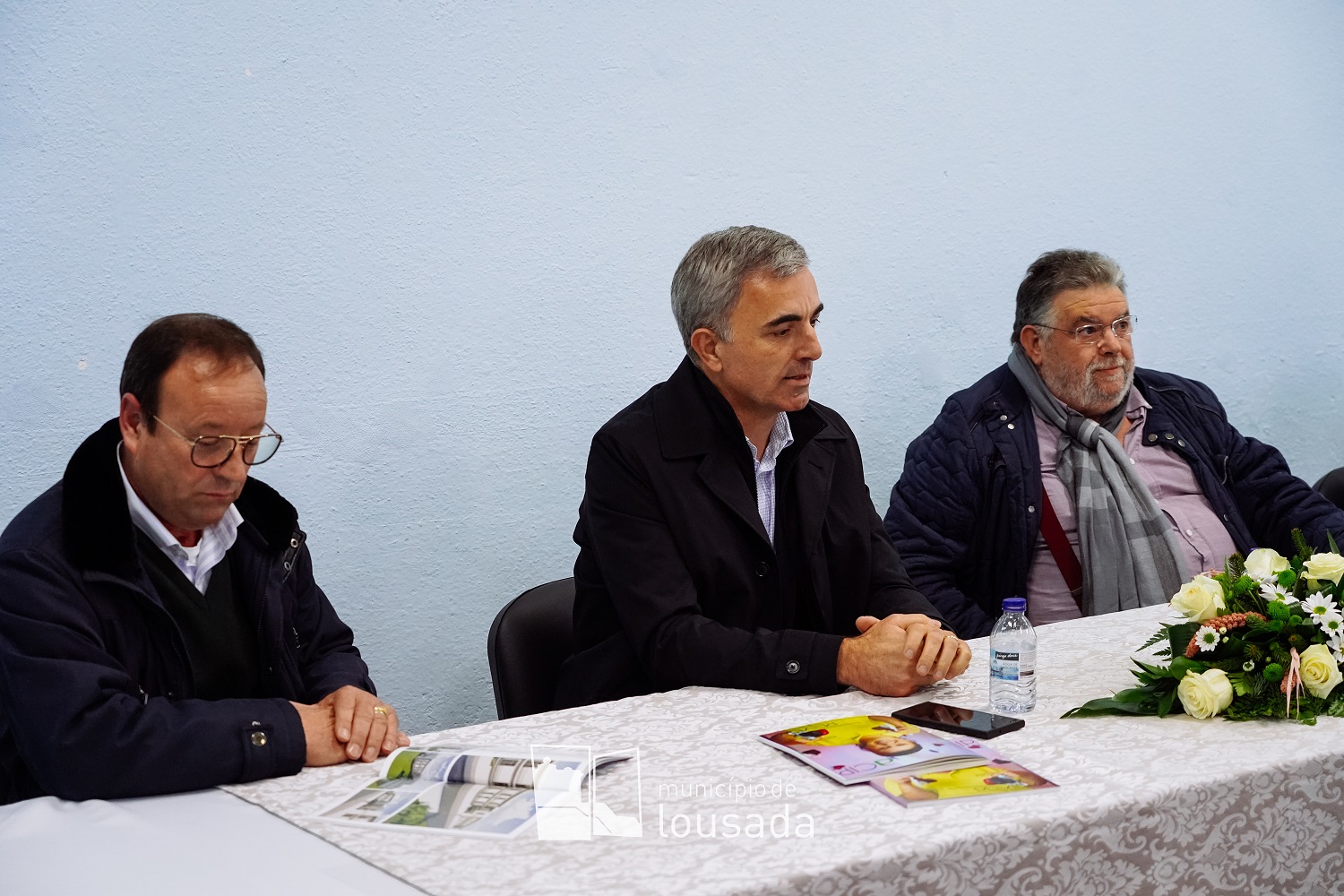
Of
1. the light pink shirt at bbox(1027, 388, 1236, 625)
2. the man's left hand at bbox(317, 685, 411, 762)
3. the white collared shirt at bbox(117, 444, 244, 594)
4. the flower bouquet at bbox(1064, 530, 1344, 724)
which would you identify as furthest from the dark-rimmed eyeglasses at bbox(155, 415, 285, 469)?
the light pink shirt at bbox(1027, 388, 1236, 625)

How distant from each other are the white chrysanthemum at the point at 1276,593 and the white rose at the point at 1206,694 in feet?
0.55

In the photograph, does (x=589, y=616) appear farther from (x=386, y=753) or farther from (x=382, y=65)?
(x=382, y=65)

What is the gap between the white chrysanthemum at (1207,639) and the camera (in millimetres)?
1955

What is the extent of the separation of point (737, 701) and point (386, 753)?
0.60 m

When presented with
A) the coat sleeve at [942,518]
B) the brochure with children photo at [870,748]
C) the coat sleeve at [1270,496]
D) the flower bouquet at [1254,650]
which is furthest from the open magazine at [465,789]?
the coat sleeve at [1270,496]

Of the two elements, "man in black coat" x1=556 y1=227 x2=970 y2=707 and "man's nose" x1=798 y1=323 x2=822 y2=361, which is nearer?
"man in black coat" x1=556 y1=227 x2=970 y2=707

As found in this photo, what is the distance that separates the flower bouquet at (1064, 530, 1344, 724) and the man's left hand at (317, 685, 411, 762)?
42.1 inches

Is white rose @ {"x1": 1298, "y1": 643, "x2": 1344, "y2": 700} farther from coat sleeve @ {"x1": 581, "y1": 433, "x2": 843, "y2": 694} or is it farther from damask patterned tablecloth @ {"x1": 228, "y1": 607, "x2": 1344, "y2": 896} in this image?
coat sleeve @ {"x1": 581, "y1": 433, "x2": 843, "y2": 694}

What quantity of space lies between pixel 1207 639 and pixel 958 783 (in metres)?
0.59

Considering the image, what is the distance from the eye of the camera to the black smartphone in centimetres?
187

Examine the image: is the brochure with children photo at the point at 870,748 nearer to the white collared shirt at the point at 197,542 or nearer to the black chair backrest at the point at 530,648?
the black chair backrest at the point at 530,648

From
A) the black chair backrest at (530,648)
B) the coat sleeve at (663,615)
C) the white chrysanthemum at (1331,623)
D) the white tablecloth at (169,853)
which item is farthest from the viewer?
the black chair backrest at (530,648)

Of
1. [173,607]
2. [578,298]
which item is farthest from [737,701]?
[578,298]

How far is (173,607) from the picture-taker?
2.08 meters
